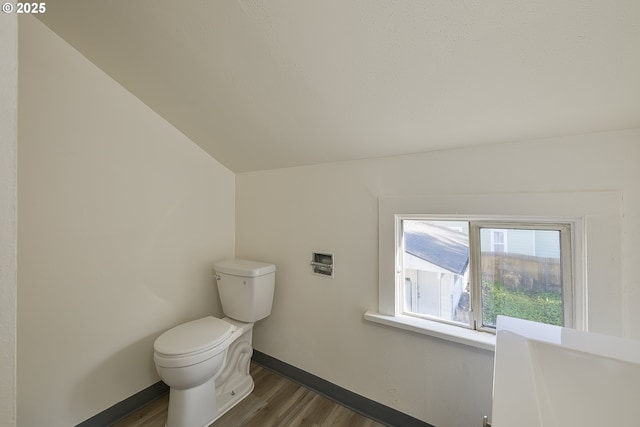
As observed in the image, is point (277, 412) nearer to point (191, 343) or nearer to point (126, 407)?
point (191, 343)

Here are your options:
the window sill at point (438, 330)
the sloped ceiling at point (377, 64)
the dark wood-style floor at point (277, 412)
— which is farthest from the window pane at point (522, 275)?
the dark wood-style floor at point (277, 412)

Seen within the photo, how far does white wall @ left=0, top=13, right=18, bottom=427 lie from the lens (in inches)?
17.1

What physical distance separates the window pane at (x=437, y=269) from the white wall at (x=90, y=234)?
148 cm

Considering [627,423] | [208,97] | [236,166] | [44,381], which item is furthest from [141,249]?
[627,423]

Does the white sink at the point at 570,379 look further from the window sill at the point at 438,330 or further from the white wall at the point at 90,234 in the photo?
the white wall at the point at 90,234

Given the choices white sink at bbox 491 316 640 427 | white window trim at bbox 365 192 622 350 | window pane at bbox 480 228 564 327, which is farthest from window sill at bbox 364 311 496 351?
white sink at bbox 491 316 640 427

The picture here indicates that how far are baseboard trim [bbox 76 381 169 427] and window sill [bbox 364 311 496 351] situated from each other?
142 cm

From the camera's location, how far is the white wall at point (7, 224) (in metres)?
0.43

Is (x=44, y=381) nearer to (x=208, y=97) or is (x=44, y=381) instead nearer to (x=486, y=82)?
(x=208, y=97)

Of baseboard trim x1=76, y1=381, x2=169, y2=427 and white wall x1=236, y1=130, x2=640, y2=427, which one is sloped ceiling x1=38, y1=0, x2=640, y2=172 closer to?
white wall x1=236, y1=130, x2=640, y2=427

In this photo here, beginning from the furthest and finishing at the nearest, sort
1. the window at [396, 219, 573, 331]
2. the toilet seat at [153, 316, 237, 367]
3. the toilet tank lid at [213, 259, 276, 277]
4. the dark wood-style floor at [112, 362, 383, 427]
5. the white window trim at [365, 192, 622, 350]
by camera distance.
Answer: the toilet tank lid at [213, 259, 276, 277]
the dark wood-style floor at [112, 362, 383, 427]
the toilet seat at [153, 316, 237, 367]
the window at [396, 219, 573, 331]
the white window trim at [365, 192, 622, 350]

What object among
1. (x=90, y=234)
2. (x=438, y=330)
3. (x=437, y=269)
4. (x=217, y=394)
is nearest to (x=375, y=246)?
(x=437, y=269)

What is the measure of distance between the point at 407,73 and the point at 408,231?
0.84 metres

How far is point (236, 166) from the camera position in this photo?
199 centimetres
